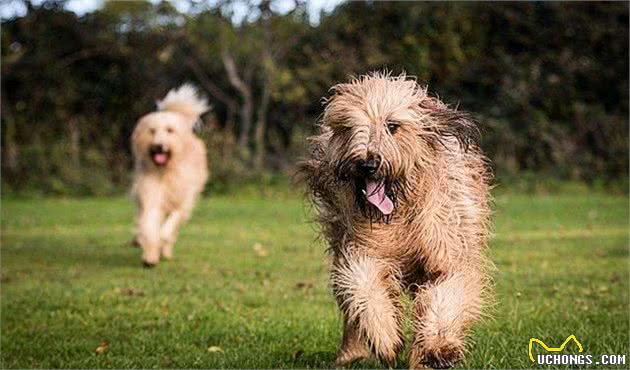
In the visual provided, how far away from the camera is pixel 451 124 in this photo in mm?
5078

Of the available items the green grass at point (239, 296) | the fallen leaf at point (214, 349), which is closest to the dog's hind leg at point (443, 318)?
the green grass at point (239, 296)

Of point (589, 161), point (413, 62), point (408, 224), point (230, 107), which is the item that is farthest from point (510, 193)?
point (408, 224)

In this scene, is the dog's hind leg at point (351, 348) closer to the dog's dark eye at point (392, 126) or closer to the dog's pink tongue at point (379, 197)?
the dog's pink tongue at point (379, 197)

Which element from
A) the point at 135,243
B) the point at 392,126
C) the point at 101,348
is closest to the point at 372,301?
the point at 392,126

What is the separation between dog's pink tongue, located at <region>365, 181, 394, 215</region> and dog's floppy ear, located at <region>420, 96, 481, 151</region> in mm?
427

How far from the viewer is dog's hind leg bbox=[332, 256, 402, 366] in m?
4.79

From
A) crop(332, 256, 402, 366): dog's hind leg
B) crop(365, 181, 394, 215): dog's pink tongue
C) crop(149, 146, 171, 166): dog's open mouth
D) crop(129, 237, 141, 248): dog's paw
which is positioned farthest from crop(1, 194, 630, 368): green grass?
crop(149, 146, 171, 166): dog's open mouth

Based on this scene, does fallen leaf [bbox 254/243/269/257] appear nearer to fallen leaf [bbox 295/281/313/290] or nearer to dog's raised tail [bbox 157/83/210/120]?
dog's raised tail [bbox 157/83/210/120]

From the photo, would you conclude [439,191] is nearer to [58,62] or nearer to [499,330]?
[499,330]

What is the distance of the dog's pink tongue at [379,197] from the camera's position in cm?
469

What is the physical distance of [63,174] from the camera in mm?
22031

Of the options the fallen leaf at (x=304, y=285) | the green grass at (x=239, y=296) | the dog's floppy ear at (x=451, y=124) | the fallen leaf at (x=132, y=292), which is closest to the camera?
the dog's floppy ear at (x=451, y=124)

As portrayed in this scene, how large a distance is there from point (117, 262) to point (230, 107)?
47.3 feet

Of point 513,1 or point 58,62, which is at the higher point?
point 513,1
